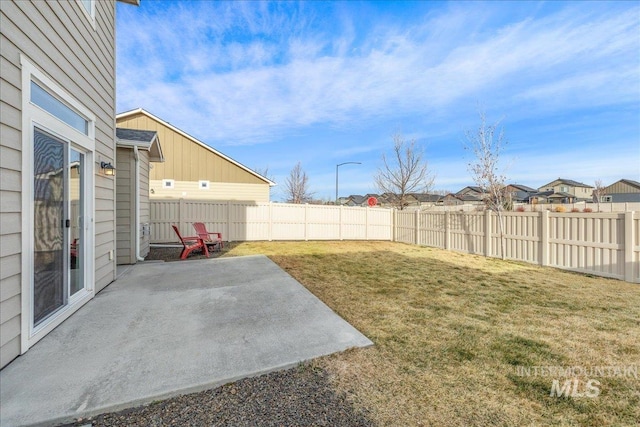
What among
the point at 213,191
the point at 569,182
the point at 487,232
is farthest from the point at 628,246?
the point at 569,182

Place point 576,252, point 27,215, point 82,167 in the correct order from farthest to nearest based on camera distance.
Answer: point 576,252
point 82,167
point 27,215

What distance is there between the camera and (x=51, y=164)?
3027 millimetres

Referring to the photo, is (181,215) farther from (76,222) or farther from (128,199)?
(76,222)

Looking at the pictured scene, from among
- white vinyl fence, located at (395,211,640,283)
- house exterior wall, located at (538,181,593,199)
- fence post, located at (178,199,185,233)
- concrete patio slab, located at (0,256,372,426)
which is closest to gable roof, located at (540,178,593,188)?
house exterior wall, located at (538,181,593,199)

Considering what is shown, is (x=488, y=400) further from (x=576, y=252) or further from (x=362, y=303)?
(x=576, y=252)

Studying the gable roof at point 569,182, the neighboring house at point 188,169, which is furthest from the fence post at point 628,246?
the gable roof at point 569,182

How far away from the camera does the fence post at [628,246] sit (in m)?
5.46

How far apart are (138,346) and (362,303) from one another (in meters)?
2.71

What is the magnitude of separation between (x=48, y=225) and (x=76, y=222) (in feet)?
2.31

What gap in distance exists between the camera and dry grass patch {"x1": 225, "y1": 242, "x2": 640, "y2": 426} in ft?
6.07

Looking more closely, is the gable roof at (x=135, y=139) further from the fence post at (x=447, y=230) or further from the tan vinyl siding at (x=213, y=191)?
the fence post at (x=447, y=230)

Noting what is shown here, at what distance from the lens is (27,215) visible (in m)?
2.54

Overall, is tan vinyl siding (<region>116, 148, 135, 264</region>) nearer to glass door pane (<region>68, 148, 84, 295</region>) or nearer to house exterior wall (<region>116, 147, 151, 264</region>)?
house exterior wall (<region>116, 147, 151, 264</region>)

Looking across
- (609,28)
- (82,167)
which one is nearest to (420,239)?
(609,28)
